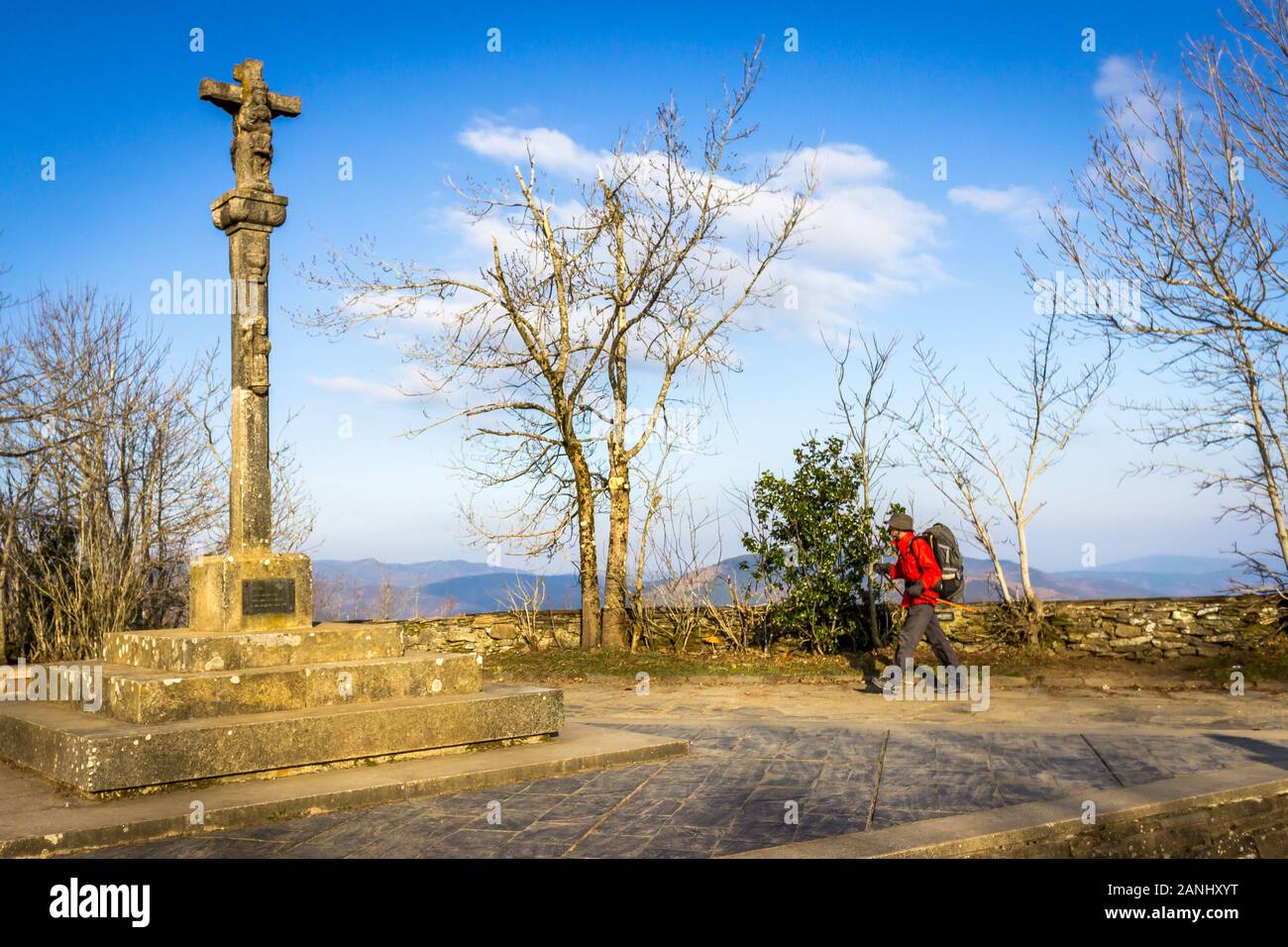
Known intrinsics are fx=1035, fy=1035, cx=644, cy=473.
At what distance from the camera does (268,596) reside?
7863 millimetres

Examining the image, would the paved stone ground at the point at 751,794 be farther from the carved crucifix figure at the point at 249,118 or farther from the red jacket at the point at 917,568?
the carved crucifix figure at the point at 249,118

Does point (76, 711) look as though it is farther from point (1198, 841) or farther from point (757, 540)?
point (757, 540)

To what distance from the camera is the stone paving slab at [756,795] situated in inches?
204

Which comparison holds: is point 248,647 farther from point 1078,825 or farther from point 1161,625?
point 1161,625

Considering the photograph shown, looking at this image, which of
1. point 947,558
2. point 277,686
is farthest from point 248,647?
point 947,558

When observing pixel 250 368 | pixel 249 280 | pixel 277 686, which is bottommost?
pixel 277 686

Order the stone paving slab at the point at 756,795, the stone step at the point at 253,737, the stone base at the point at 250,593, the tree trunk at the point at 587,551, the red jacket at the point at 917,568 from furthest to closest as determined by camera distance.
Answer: the tree trunk at the point at 587,551 → the red jacket at the point at 917,568 → the stone base at the point at 250,593 → the stone step at the point at 253,737 → the stone paving slab at the point at 756,795

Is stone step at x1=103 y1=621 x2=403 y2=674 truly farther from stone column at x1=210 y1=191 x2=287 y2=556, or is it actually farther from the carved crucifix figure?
the carved crucifix figure

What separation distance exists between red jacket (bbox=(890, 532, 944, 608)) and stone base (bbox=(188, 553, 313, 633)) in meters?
6.33

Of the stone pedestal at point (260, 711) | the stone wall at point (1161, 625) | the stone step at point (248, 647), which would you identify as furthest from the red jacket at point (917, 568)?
the stone step at point (248, 647)

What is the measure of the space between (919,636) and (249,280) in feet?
24.7

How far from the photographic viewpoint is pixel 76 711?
7.32m

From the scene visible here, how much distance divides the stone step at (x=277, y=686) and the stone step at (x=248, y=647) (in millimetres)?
100
